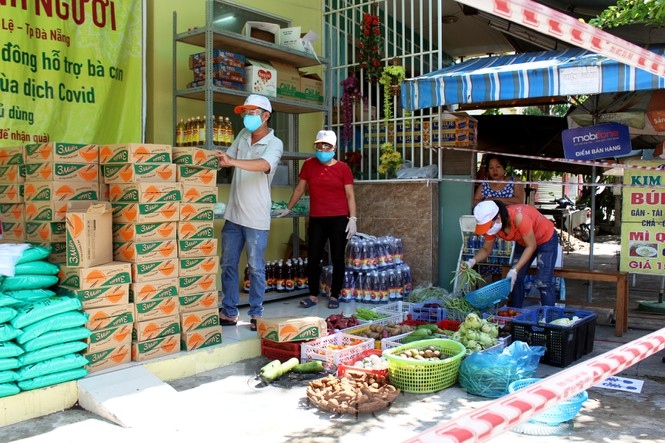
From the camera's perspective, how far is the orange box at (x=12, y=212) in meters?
4.82

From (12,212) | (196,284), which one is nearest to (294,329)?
(196,284)

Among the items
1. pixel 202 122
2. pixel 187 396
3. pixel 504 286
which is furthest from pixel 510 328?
pixel 202 122

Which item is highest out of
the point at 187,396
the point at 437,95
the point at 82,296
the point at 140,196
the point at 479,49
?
the point at 479,49

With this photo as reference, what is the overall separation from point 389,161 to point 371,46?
68.9 inches

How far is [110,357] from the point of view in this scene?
4504mm

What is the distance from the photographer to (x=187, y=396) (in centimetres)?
442

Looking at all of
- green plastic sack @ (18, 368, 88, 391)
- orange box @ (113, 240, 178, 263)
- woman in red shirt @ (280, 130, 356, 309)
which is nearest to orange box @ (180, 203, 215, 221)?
orange box @ (113, 240, 178, 263)

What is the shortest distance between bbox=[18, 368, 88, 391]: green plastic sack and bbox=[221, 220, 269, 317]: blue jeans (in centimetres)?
175

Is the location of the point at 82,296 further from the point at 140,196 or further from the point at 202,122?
the point at 202,122

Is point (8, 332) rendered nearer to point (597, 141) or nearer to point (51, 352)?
point (51, 352)

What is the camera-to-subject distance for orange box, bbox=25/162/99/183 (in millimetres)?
4555

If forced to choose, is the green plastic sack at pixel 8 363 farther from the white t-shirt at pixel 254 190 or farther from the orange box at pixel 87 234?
the white t-shirt at pixel 254 190

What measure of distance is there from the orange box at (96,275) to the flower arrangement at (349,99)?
4985 mm

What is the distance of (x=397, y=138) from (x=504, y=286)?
11.7 ft
